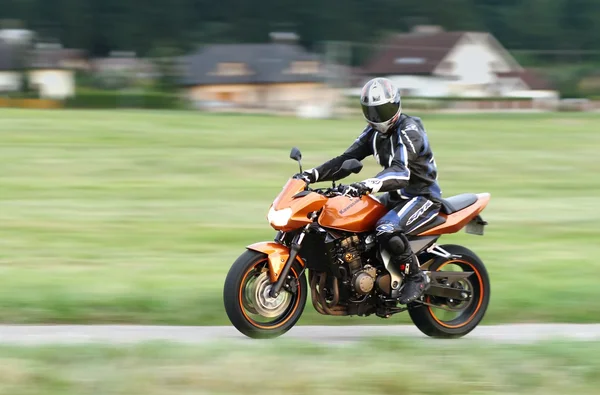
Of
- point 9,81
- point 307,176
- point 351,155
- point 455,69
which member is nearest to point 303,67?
point 455,69

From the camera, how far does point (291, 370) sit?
607 cm

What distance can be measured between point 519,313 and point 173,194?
10.8m

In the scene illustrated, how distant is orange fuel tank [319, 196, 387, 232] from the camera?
7.57 metres

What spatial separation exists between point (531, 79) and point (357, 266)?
55.8 metres

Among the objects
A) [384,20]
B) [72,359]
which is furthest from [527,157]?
[384,20]

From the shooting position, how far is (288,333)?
7.96 meters

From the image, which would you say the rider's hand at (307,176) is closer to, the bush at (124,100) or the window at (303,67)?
the bush at (124,100)

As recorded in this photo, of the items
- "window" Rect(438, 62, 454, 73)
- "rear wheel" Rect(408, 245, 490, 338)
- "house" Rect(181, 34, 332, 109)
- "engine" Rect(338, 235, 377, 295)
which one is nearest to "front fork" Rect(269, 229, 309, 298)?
"engine" Rect(338, 235, 377, 295)

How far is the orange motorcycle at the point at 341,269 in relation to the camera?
24.3 feet

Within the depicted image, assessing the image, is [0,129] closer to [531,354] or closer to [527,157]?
[527,157]

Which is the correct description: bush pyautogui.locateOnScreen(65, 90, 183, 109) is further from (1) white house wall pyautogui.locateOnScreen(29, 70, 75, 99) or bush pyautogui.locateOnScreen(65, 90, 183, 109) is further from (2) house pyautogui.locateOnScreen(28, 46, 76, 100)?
(2) house pyautogui.locateOnScreen(28, 46, 76, 100)

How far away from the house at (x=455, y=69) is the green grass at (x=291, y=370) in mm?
49245

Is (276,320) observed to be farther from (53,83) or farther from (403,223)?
(53,83)

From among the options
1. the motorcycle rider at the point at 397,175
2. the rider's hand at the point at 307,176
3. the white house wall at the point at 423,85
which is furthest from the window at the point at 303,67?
the rider's hand at the point at 307,176
